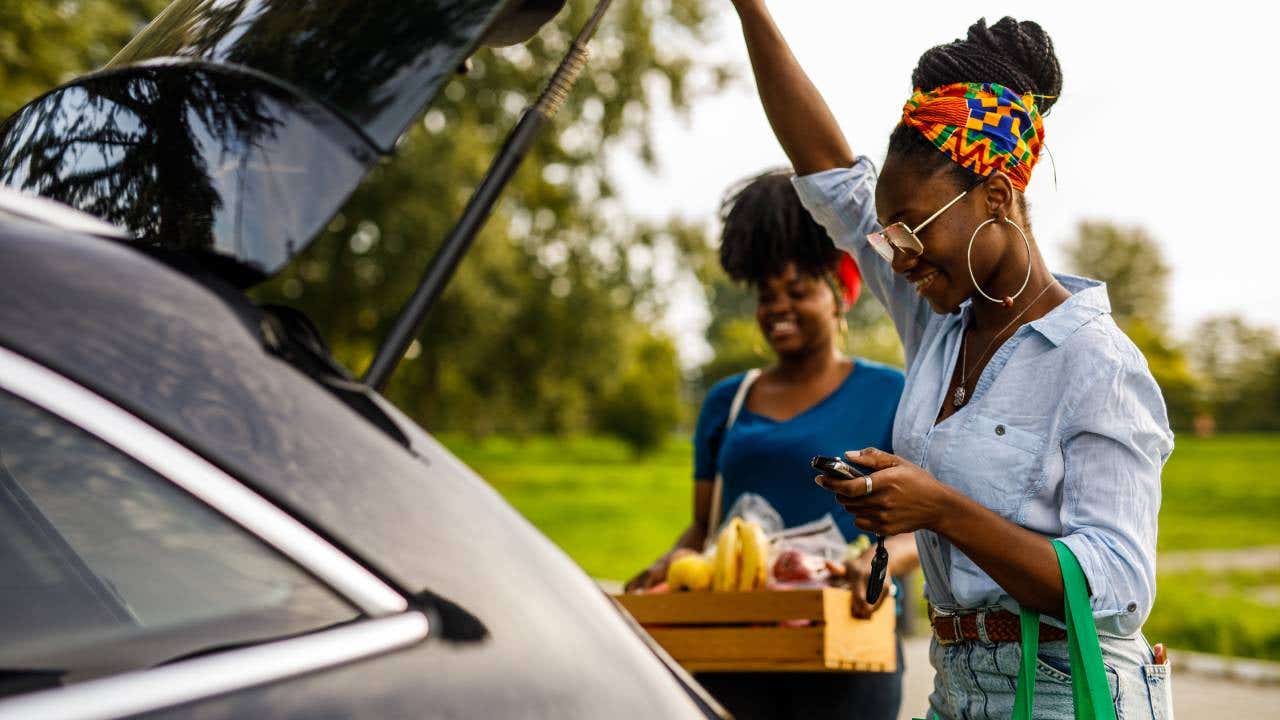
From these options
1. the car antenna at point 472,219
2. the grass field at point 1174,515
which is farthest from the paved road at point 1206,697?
the car antenna at point 472,219

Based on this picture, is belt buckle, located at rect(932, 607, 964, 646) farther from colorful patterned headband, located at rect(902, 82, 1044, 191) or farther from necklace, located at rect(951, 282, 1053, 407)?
colorful patterned headband, located at rect(902, 82, 1044, 191)

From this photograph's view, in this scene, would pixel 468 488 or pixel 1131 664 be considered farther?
pixel 1131 664

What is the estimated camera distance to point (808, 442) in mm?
3199

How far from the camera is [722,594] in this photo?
2.70m

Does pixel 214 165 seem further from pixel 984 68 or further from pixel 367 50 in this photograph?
pixel 984 68

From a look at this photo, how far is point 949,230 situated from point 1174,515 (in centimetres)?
1978

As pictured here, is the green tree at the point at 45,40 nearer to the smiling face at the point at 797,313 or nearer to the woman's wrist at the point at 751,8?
the smiling face at the point at 797,313

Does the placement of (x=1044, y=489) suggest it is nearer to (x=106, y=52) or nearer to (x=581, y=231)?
(x=106, y=52)

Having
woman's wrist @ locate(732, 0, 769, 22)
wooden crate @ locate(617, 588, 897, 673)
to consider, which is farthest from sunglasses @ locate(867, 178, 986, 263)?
wooden crate @ locate(617, 588, 897, 673)

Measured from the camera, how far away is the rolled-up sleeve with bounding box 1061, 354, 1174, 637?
179cm

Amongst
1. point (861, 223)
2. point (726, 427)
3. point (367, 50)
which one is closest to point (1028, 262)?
point (861, 223)

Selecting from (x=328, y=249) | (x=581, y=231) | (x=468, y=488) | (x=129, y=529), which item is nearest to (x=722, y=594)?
(x=468, y=488)

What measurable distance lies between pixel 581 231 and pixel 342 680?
71.8 ft

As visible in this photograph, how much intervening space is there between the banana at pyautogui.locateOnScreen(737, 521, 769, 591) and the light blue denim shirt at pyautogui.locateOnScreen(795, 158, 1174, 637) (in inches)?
30.0
